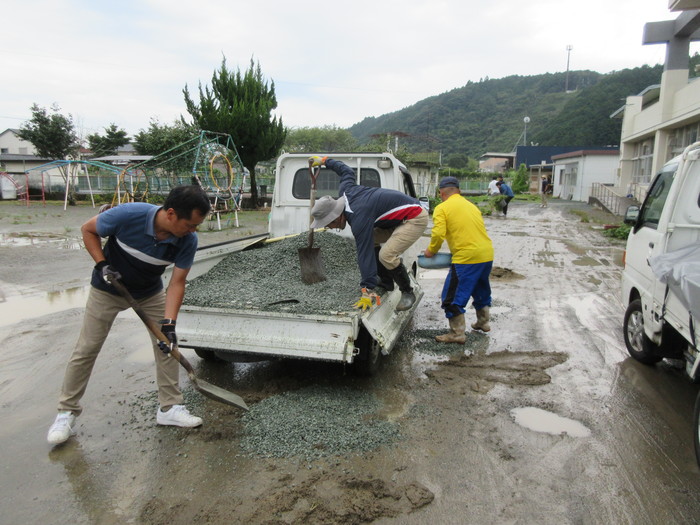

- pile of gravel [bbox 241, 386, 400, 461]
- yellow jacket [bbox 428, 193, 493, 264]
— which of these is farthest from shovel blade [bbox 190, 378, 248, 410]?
yellow jacket [bbox 428, 193, 493, 264]

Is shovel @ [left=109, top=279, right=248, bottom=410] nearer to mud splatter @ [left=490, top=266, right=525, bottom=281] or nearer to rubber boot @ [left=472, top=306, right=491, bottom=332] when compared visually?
rubber boot @ [left=472, top=306, right=491, bottom=332]

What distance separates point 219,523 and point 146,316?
145 cm

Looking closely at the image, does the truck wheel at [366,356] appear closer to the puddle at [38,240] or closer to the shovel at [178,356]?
the shovel at [178,356]

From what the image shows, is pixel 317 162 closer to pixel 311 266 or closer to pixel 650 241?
pixel 311 266

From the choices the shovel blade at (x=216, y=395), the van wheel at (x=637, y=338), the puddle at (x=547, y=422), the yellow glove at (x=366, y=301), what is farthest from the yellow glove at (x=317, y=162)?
the van wheel at (x=637, y=338)

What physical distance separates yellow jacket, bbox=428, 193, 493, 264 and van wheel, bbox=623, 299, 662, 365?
4.82ft

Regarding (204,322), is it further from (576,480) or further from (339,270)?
(576,480)

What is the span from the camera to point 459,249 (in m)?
5.12

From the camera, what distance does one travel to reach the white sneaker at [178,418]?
132 inches

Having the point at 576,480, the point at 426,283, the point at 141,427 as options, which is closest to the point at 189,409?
the point at 141,427

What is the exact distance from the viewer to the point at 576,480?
9.34 ft

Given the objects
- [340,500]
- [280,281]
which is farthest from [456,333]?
[340,500]

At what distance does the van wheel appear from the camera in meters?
4.48

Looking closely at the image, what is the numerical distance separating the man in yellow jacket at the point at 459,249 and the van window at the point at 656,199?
4.79 feet
